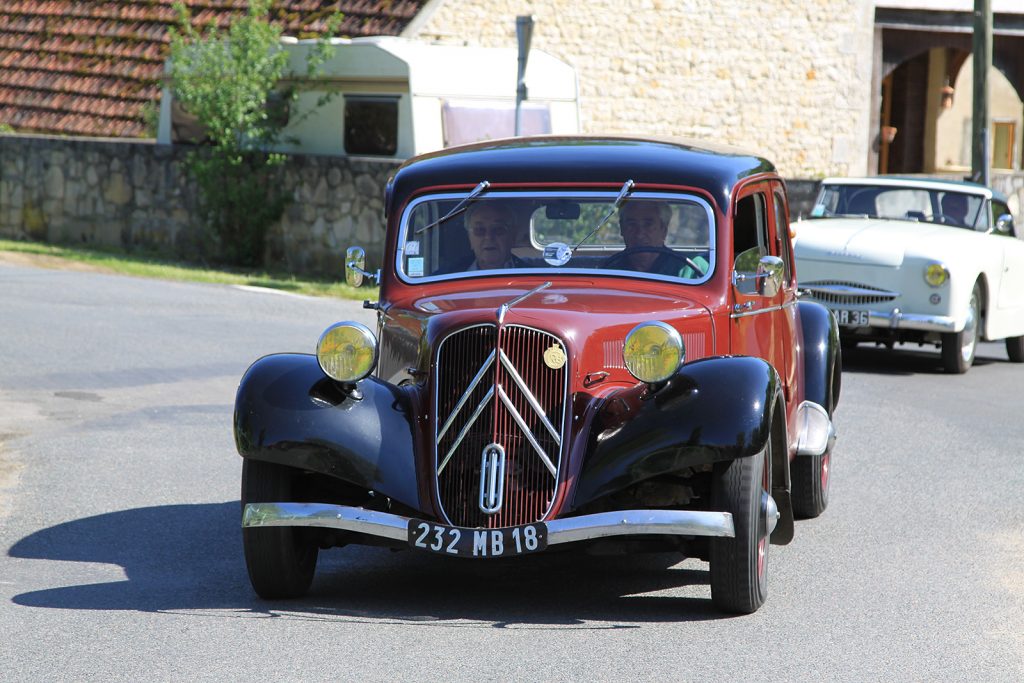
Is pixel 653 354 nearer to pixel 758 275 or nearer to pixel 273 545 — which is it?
pixel 758 275

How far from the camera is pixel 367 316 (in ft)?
52.3

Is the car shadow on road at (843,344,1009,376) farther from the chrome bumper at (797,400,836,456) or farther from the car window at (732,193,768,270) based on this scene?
the car window at (732,193,768,270)

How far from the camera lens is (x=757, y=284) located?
22.1 ft

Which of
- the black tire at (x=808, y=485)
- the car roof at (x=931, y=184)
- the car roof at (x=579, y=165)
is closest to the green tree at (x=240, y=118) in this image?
the car roof at (x=931, y=184)

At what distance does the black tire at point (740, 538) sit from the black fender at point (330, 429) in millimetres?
1099

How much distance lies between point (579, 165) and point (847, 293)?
703 centimetres

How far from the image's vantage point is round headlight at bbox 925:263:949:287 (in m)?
13.1

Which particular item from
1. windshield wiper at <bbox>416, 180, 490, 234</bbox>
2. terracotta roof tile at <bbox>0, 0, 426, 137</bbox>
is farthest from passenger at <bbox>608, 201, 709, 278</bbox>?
terracotta roof tile at <bbox>0, 0, 426, 137</bbox>

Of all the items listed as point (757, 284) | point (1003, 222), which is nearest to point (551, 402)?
point (757, 284)

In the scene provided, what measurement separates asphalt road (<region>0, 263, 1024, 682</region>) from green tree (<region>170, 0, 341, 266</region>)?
9.93 m

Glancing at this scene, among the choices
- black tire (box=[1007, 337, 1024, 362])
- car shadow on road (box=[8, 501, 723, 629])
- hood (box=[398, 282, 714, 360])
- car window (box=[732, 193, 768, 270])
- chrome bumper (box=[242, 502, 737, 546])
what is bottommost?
car shadow on road (box=[8, 501, 723, 629])

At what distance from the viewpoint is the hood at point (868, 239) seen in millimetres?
13320

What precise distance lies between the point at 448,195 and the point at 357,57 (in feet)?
43.9

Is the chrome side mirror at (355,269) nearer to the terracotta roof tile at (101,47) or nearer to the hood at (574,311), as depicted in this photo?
the hood at (574,311)
